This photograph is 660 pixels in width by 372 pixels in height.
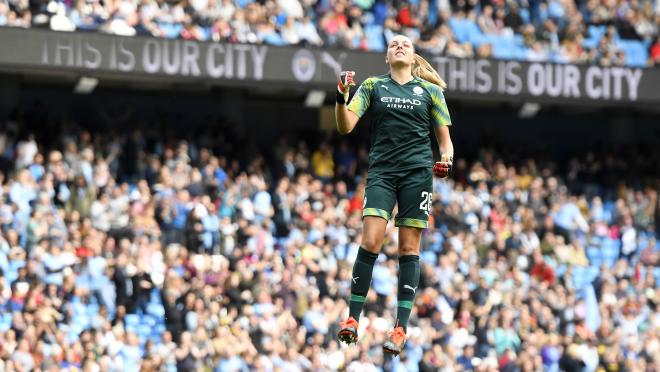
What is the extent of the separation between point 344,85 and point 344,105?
197mm

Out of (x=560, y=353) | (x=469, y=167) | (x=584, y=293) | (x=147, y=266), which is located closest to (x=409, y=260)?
(x=147, y=266)

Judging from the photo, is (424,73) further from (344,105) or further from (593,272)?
(593,272)

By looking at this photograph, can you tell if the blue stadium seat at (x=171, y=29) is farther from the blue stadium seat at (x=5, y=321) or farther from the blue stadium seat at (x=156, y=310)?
the blue stadium seat at (x=5, y=321)

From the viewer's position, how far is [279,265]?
22.5m

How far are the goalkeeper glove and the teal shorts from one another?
742mm

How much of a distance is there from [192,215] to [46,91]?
545 centimetres

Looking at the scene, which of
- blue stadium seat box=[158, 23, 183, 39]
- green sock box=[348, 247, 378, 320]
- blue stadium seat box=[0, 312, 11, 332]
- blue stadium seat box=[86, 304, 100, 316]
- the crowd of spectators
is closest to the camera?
green sock box=[348, 247, 378, 320]

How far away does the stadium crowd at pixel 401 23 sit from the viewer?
24.6 m

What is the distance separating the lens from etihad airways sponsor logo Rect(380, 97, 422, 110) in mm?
11492

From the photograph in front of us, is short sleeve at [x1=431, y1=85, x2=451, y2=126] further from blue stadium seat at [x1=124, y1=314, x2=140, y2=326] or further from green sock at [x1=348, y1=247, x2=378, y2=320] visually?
blue stadium seat at [x1=124, y1=314, x2=140, y2=326]

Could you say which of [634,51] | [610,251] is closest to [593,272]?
[610,251]

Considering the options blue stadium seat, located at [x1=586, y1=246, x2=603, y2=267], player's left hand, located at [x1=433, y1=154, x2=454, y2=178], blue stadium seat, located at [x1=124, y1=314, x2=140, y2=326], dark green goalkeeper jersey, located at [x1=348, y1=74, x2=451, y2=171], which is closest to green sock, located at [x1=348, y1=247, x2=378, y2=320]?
dark green goalkeeper jersey, located at [x1=348, y1=74, x2=451, y2=171]

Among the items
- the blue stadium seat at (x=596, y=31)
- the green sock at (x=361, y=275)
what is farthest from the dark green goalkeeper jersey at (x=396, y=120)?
the blue stadium seat at (x=596, y=31)

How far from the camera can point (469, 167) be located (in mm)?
27484
